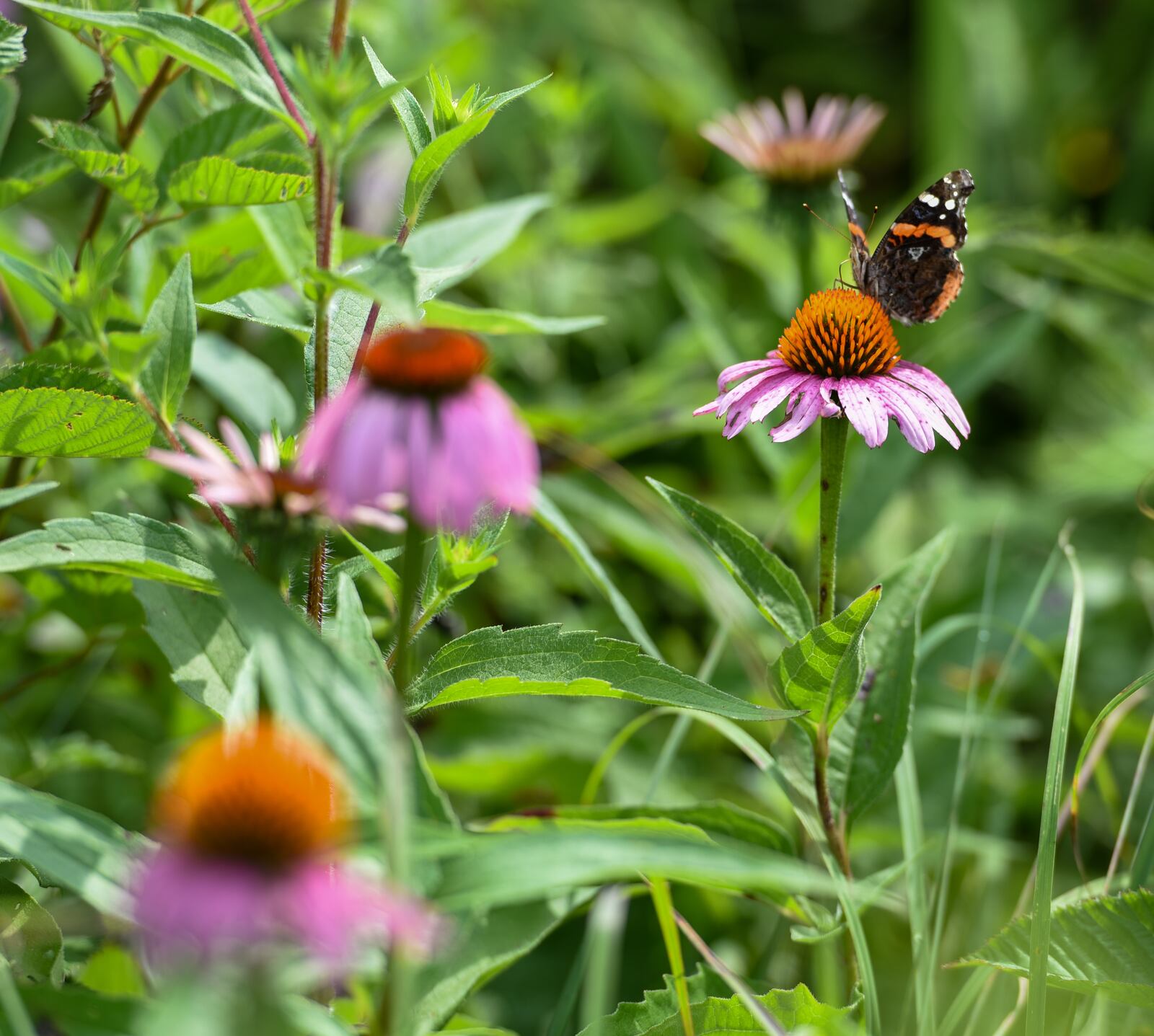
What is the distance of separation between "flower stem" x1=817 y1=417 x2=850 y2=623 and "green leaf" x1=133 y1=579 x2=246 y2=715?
1.65 ft

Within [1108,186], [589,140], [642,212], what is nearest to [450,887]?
[642,212]

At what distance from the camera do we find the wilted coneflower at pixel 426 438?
0.63 metres

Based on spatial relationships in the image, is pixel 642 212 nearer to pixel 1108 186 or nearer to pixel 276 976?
pixel 1108 186

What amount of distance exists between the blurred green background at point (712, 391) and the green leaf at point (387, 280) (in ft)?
0.62

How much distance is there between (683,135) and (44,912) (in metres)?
2.56

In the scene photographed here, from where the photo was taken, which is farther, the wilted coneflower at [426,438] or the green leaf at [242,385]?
the green leaf at [242,385]

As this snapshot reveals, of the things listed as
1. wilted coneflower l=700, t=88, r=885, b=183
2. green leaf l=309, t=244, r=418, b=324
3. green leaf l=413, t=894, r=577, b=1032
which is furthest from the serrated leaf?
wilted coneflower l=700, t=88, r=885, b=183

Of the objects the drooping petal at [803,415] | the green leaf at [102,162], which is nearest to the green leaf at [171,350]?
the green leaf at [102,162]

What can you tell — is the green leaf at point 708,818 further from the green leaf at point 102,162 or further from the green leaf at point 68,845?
the green leaf at point 102,162

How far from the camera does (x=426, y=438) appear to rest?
2.11 feet

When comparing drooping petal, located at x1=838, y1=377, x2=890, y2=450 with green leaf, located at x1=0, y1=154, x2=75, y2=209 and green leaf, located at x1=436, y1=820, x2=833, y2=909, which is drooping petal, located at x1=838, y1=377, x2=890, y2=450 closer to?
green leaf, located at x1=436, y1=820, x2=833, y2=909

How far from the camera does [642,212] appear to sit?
7.59 feet

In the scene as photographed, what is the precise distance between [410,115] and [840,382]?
418mm

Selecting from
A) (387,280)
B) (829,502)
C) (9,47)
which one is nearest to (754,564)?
(829,502)
